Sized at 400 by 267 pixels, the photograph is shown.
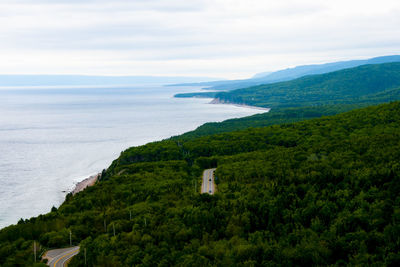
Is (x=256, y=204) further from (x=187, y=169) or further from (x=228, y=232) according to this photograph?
(x=187, y=169)

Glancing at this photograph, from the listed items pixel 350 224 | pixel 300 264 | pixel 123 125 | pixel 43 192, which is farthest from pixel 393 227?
pixel 123 125

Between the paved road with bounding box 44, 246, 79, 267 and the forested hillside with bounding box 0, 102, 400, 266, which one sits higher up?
the forested hillside with bounding box 0, 102, 400, 266

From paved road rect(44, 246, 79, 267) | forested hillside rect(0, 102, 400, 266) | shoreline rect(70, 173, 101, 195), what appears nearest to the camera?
forested hillside rect(0, 102, 400, 266)

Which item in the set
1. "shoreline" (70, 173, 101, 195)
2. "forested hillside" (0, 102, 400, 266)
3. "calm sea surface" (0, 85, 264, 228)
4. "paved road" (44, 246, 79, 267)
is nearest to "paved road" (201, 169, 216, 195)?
"forested hillside" (0, 102, 400, 266)

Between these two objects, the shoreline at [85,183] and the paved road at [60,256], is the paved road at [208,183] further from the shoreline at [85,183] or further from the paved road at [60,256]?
the shoreline at [85,183]

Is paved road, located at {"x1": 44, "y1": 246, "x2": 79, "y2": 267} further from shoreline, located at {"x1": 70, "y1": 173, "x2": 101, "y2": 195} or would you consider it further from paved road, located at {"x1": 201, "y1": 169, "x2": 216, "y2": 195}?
shoreline, located at {"x1": 70, "y1": 173, "x2": 101, "y2": 195}

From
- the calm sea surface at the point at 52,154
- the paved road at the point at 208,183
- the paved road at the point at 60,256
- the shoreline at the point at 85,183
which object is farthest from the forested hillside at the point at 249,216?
the calm sea surface at the point at 52,154

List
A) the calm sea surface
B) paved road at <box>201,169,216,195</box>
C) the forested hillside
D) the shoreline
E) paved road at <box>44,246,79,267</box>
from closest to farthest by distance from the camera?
the forested hillside, paved road at <box>44,246,79,267</box>, paved road at <box>201,169,216,195</box>, the calm sea surface, the shoreline
